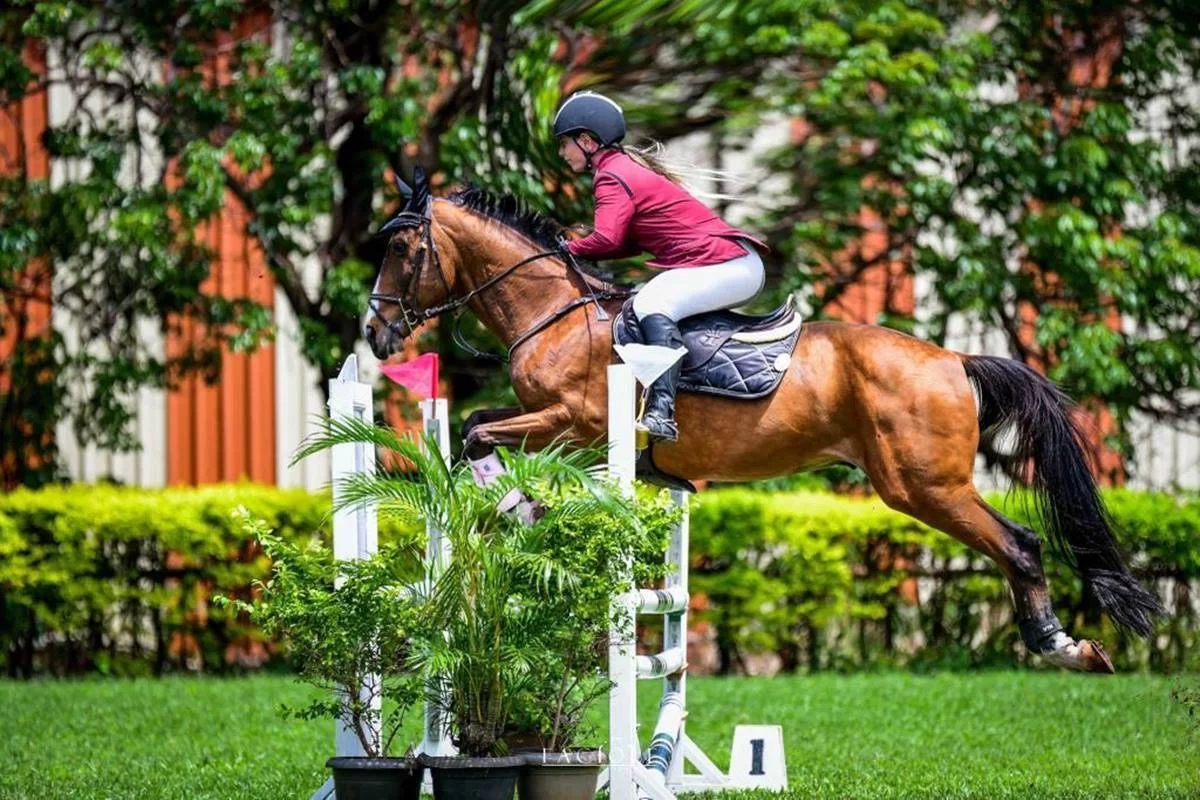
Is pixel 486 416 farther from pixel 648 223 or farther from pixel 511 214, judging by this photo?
pixel 648 223

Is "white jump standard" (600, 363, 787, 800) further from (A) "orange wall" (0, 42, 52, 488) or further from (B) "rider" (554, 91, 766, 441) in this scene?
(A) "orange wall" (0, 42, 52, 488)

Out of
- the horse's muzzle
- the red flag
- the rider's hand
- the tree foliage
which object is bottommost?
the red flag

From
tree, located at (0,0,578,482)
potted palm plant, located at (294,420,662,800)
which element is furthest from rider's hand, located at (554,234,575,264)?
tree, located at (0,0,578,482)

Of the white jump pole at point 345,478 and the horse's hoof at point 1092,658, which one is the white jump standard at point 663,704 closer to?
the white jump pole at point 345,478

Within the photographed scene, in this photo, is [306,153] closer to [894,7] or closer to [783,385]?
[894,7]

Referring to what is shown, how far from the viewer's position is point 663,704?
21.8 ft

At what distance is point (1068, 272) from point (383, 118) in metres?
4.74

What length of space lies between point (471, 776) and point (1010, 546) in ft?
7.85

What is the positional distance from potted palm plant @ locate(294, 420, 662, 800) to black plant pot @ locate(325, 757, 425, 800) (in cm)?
11

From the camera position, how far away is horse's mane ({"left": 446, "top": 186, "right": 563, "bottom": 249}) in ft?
23.5

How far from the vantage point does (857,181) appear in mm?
12477

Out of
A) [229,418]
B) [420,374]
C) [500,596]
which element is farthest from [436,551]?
[229,418]

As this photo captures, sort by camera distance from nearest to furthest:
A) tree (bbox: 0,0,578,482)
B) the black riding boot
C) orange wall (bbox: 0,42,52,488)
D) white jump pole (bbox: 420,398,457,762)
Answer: white jump pole (bbox: 420,398,457,762), the black riding boot, tree (bbox: 0,0,578,482), orange wall (bbox: 0,42,52,488)

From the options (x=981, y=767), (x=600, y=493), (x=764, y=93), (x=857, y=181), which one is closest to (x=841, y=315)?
(x=857, y=181)
